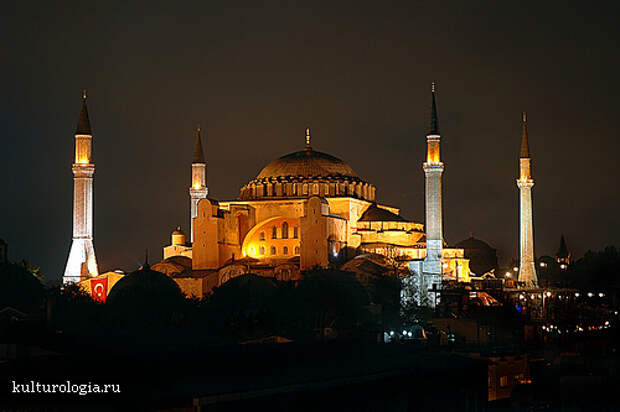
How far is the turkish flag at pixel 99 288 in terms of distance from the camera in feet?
184

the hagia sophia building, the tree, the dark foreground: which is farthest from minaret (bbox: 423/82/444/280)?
the dark foreground

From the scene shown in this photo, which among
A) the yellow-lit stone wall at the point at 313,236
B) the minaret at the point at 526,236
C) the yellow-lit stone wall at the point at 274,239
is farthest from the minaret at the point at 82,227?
the minaret at the point at 526,236

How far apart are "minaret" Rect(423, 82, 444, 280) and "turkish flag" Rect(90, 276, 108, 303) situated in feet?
49.2

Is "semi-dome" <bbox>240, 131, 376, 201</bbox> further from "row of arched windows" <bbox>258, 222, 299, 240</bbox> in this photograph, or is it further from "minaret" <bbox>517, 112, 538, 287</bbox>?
"minaret" <bbox>517, 112, 538, 287</bbox>

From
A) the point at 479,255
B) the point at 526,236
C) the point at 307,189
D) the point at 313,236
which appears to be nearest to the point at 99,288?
the point at 313,236

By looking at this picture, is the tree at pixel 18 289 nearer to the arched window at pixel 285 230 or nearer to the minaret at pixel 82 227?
the minaret at pixel 82 227

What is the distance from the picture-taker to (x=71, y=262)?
5734 centimetres

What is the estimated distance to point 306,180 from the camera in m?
63.5

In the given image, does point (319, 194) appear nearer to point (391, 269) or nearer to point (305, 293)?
point (391, 269)

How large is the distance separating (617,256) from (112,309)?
32201 mm

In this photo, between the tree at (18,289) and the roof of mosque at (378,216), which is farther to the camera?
the roof of mosque at (378,216)

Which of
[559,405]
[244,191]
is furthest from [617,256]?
[559,405]

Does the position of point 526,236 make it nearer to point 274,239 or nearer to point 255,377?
point 274,239

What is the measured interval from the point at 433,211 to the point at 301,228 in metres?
6.31
